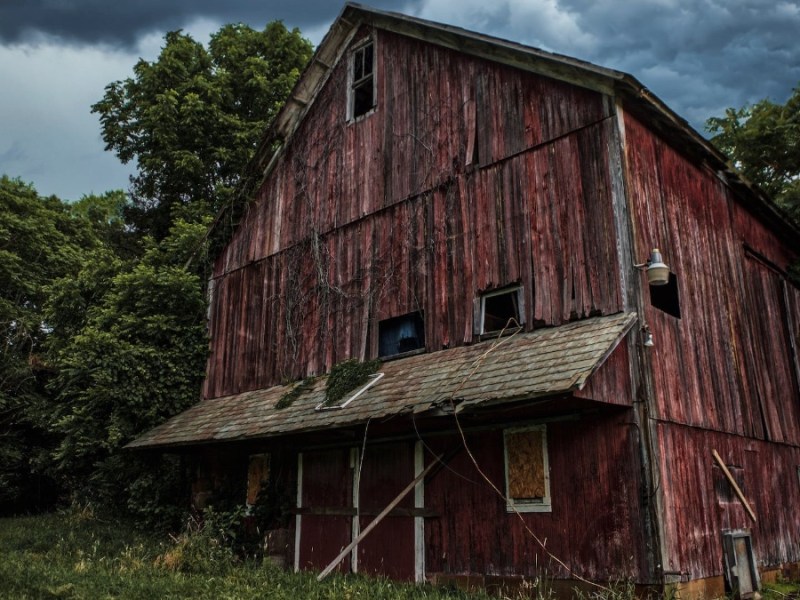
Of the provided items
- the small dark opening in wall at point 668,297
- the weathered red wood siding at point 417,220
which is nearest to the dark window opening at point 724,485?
the small dark opening in wall at point 668,297

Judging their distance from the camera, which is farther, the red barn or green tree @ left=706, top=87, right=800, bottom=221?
green tree @ left=706, top=87, right=800, bottom=221

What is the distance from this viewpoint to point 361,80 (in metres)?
15.8

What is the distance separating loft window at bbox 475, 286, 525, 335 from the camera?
38.2 feet

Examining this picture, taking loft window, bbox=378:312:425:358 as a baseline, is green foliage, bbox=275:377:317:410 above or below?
below

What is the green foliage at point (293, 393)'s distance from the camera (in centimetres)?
1367

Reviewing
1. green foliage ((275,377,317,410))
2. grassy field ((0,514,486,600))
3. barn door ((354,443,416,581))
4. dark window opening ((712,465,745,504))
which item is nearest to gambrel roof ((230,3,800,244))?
dark window opening ((712,465,745,504))

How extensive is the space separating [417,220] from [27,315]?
19382 millimetres

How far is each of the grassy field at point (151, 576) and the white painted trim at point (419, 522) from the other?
105cm

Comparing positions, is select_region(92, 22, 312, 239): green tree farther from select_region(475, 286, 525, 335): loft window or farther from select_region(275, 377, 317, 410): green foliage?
select_region(475, 286, 525, 335): loft window

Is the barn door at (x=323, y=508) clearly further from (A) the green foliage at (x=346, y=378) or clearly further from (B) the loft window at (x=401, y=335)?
(B) the loft window at (x=401, y=335)

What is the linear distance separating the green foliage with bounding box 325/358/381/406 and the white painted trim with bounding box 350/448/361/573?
41.5 inches

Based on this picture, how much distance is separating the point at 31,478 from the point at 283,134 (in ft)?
52.9

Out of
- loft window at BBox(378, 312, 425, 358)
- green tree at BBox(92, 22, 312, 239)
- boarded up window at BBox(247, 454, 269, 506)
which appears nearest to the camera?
loft window at BBox(378, 312, 425, 358)

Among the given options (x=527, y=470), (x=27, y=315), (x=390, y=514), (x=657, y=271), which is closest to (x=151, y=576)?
(x=390, y=514)
